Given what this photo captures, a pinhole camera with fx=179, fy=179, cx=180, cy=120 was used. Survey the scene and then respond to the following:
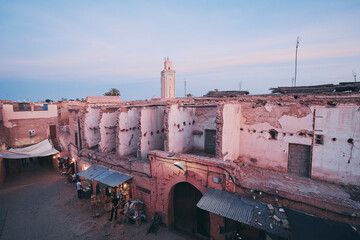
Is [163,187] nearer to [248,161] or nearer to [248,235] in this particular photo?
[248,235]

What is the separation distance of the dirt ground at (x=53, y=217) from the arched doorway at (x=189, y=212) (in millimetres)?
697

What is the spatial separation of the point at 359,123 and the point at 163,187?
30.1ft

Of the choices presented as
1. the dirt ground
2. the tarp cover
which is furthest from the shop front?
the tarp cover

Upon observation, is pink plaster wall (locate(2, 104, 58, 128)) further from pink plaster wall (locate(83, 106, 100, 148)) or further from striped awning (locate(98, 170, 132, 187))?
striped awning (locate(98, 170, 132, 187))

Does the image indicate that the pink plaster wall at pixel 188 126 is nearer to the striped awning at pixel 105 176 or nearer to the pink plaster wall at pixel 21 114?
the striped awning at pixel 105 176

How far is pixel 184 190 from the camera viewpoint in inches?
367

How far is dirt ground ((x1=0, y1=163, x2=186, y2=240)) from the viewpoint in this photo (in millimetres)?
8797

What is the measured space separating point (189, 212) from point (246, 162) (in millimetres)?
4216

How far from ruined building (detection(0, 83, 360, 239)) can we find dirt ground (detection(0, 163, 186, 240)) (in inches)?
75.1

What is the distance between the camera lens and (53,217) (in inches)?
400

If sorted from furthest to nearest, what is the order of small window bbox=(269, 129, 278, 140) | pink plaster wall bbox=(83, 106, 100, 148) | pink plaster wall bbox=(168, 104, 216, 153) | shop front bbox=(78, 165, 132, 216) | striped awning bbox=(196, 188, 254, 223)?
1. pink plaster wall bbox=(83, 106, 100, 148)
2. shop front bbox=(78, 165, 132, 216)
3. pink plaster wall bbox=(168, 104, 216, 153)
4. small window bbox=(269, 129, 278, 140)
5. striped awning bbox=(196, 188, 254, 223)

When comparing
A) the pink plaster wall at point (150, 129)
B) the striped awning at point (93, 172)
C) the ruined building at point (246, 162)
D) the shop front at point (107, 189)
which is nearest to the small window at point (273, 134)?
the ruined building at point (246, 162)

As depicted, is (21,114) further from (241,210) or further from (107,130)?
(241,210)

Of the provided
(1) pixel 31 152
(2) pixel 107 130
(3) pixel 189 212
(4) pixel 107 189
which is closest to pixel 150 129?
(2) pixel 107 130
